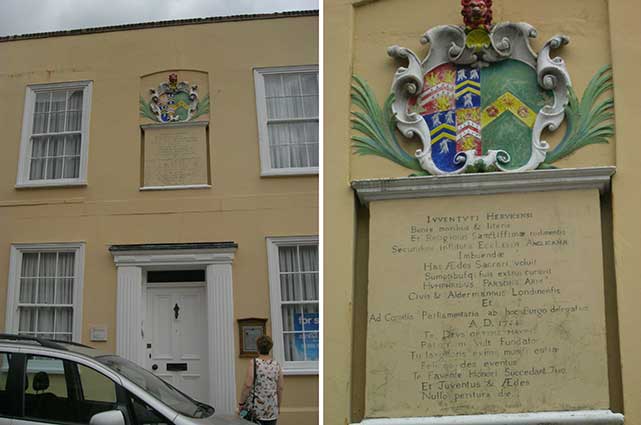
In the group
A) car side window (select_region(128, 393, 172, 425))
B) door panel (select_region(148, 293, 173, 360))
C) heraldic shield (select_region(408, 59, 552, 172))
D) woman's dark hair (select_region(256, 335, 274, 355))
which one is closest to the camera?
car side window (select_region(128, 393, 172, 425))

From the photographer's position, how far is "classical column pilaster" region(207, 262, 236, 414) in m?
11.1

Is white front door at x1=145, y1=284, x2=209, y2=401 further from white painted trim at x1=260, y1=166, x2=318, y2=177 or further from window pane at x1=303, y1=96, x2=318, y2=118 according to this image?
window pane at x1=303, y1=96, x2=318, y2=118

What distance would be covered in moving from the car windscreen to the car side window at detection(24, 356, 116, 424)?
0.22 metres

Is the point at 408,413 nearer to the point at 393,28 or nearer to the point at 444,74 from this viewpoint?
the point at 444,74

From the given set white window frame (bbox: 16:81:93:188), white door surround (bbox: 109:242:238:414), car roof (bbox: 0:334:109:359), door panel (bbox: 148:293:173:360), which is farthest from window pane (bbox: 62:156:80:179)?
car roof (bbox: 0:334:109:359)

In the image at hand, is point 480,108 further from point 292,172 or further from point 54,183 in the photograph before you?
point 54,183

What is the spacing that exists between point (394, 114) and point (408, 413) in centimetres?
283

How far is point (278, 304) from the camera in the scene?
446 inches

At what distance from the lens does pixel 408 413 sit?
6.82 metres

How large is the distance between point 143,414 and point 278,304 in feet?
15.0

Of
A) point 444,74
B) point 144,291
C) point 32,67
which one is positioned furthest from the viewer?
point 32,67

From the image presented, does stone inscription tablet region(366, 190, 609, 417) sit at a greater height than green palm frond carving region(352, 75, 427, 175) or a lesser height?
lesser

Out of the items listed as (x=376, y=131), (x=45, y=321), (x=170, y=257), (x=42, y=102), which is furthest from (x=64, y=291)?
(x=376, y=131)

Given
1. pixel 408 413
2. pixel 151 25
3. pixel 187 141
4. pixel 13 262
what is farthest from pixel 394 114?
pixel 13 262
